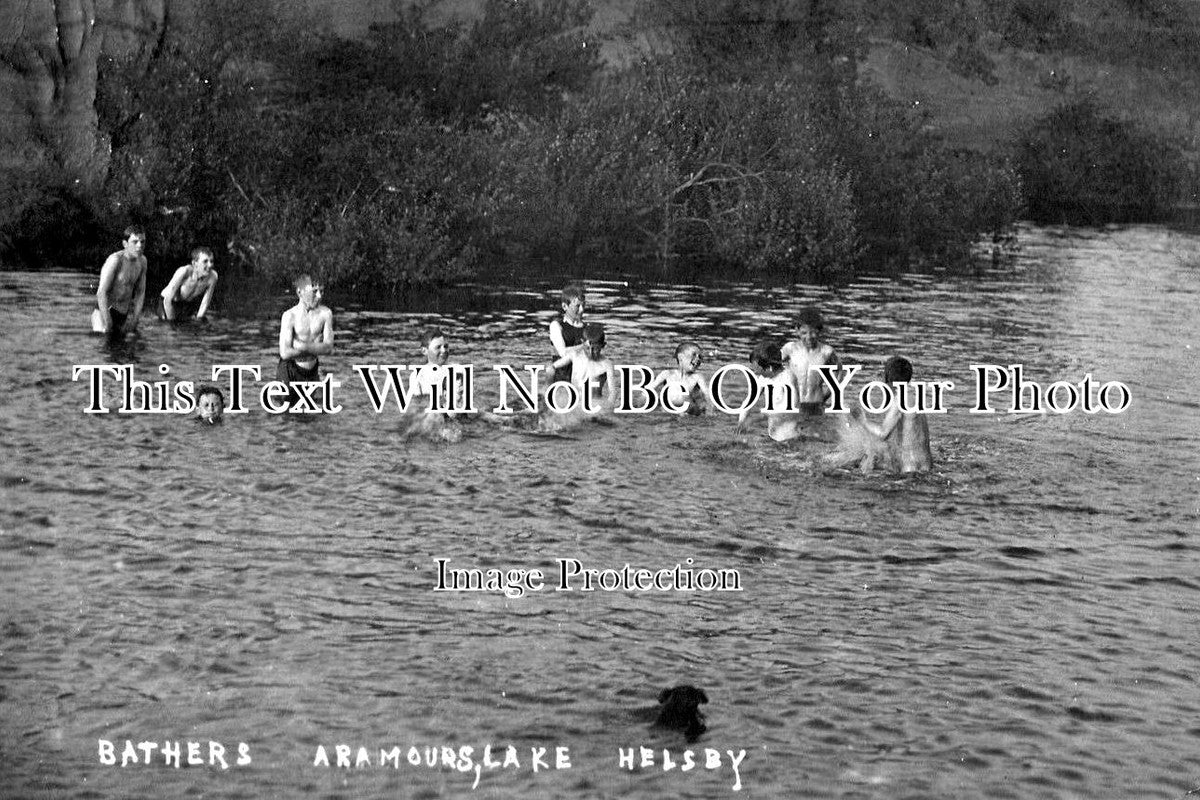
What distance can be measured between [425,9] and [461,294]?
9194 millimetres

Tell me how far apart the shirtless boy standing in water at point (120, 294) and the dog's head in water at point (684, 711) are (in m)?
13.9

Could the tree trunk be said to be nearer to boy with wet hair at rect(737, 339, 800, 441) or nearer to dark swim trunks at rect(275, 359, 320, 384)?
dark swim trunks at rect(275, 359, 320, 384)

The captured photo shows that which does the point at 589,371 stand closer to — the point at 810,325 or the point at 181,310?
the point at 810,325

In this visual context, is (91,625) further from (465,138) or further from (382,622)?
(465,138)

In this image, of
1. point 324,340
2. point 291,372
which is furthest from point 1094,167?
point 291,372

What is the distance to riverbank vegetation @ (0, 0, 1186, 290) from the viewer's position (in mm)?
28641

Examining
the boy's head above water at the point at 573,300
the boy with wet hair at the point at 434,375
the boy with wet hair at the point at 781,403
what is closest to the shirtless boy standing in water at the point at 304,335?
the boy with wet hair at the point at 434,375

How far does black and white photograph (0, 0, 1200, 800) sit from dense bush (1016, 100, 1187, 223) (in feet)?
22.8

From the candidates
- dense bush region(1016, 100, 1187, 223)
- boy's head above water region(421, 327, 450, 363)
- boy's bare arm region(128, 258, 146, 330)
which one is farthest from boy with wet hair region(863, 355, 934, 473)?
dense bush region(1016, 100, 1187, 223)

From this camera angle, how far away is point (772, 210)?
1335 inches

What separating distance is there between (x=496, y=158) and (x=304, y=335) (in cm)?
1383

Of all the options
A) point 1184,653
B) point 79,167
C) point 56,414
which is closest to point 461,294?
point 79,167

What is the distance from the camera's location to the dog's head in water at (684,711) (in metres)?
8.78

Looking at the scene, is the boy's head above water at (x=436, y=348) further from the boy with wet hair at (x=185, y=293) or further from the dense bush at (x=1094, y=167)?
the dense bush at (x=1094, y=167)
